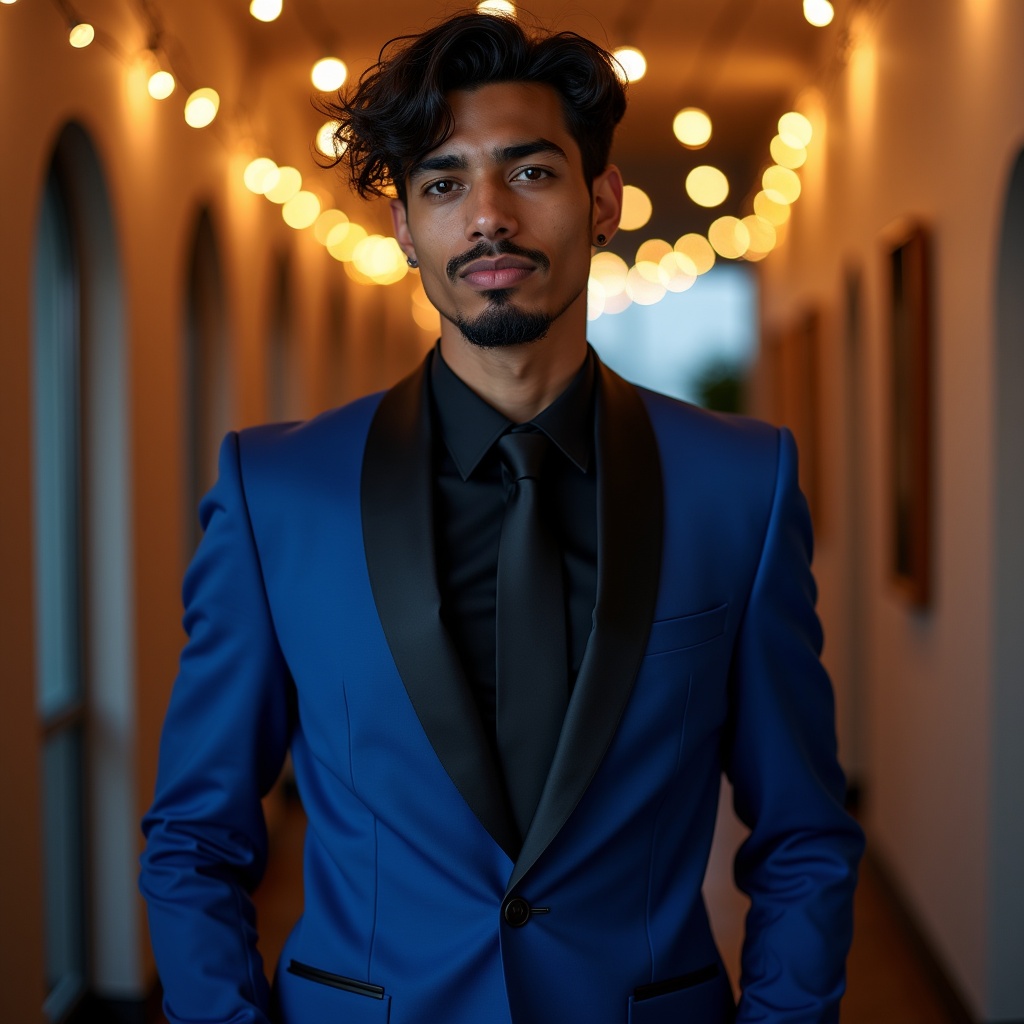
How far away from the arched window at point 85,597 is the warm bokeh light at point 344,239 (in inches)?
168

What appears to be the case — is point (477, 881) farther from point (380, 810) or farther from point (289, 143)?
point (289, 143)

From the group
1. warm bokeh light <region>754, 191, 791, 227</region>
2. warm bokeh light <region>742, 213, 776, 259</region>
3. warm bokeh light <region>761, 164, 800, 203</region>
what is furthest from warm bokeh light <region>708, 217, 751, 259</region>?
warm bokeh light <region>761, 164, 800, 203</region>

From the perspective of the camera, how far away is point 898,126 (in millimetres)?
4770

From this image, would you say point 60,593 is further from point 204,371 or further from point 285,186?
point 285,186

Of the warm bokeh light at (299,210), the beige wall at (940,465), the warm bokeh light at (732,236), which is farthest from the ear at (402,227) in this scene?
the warm bokeh light at (732,236)

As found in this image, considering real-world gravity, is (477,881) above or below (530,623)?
below

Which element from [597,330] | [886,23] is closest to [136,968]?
[886,23]

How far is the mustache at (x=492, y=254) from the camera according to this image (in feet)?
4.70

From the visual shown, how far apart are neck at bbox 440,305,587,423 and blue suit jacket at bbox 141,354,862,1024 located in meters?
0.07

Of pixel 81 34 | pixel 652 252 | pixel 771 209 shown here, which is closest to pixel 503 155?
pixel 81 34

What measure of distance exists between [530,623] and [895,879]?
409 cm

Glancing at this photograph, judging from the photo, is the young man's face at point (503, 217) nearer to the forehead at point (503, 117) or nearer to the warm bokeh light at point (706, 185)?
the forehead at point (503, 117)

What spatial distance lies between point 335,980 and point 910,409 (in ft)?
11.6

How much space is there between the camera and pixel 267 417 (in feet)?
23.5
